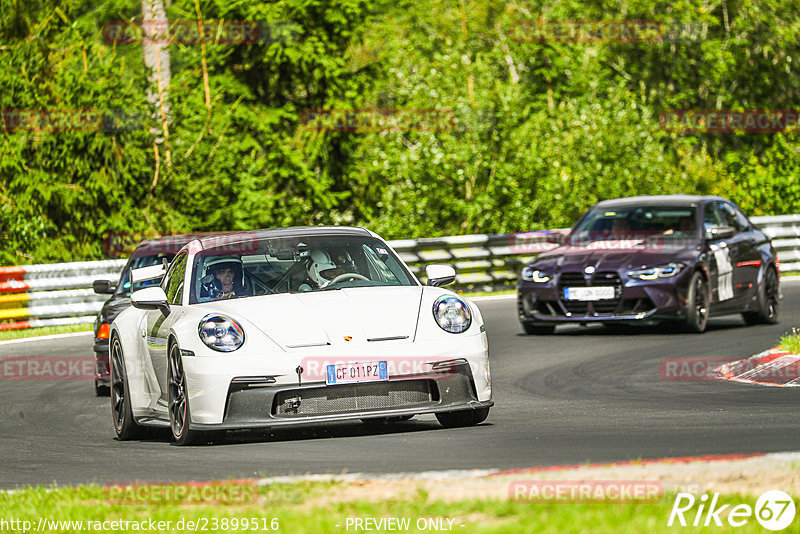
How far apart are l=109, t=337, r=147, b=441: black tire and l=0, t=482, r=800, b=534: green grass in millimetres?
3262

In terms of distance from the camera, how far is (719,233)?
1656 cm

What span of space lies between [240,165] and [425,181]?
3688 mm

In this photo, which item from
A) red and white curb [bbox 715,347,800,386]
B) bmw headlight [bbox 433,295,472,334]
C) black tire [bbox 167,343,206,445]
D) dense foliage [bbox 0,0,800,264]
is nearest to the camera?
black tire [bbox 167,343,206,445]

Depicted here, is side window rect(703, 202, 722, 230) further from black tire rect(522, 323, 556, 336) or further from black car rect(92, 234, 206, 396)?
black car rect(92, 234, 206, 396)

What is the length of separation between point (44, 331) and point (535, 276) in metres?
7.62

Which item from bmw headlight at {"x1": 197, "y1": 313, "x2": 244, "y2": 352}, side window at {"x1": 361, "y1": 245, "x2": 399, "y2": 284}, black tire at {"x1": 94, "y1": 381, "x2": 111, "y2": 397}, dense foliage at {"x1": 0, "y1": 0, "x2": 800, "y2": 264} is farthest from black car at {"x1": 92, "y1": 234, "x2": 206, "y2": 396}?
dense foliage at {"x1": 0, "y1": 0, "x2": 800, "y2": 264}

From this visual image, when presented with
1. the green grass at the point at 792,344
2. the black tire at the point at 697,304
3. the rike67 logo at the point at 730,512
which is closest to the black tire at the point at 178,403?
the rike67 logo at the point at 730,512

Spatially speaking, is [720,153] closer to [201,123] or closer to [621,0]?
[621,0]

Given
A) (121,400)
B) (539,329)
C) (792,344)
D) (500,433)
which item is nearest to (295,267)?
(121,400)

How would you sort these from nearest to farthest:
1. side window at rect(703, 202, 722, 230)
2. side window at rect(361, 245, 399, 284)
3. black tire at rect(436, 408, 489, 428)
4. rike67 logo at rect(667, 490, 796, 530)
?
rike67 logo at rect(667, 490, 796, 530), black tire at rect(436, 408, 489, 428), side window at rect(361, 245, 399, 284), side window at rect(703, 202, 722, 230)

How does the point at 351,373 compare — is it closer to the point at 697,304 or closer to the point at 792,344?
the point at 792,344

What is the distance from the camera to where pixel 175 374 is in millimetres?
9375

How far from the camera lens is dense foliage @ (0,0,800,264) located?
2448cm

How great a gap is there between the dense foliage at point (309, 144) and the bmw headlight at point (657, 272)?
10.9 meters
